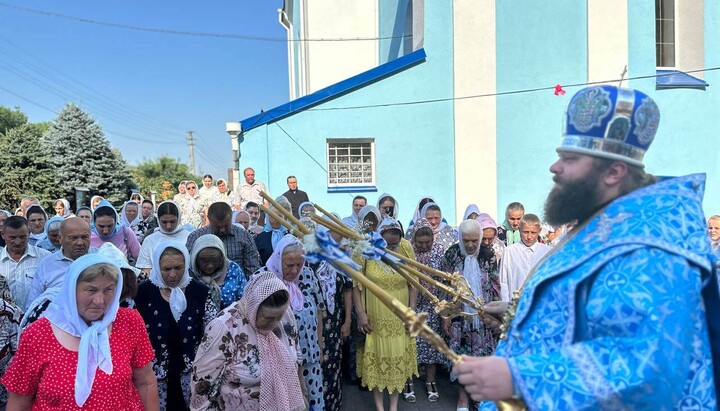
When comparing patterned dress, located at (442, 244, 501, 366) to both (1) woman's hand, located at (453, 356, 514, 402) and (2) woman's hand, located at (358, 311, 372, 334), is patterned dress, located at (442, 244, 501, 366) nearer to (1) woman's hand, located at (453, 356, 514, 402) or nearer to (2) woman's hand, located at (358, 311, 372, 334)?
(2) woman's hand, located at (358, 311, 372, 334)

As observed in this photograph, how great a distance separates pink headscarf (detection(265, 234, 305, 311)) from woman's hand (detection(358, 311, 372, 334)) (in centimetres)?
103

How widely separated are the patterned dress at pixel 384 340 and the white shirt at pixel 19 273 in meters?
3.39

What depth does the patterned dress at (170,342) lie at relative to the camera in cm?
361

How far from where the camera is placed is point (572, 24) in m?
12.3

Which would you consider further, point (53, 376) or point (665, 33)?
point (665, 33)

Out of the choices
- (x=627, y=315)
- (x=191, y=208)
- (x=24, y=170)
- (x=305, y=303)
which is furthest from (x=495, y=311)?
(x=24, y=170)

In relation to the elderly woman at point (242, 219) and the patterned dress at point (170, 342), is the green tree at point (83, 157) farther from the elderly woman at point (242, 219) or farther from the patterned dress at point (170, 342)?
the patterned dress at point (170, 342)

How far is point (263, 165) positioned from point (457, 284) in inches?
387

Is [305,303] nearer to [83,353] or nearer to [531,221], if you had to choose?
[83,353]

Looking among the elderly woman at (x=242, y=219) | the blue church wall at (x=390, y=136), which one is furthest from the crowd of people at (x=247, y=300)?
the blue church wall at (x=390, y=136)

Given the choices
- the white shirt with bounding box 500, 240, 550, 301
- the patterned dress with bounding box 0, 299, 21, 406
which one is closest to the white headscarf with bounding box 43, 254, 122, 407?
the patterned dress with bounding box 0, 299, 21, 406

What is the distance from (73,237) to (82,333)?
210 cm

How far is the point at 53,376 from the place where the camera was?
248 cm

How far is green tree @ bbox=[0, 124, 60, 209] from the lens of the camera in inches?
829
